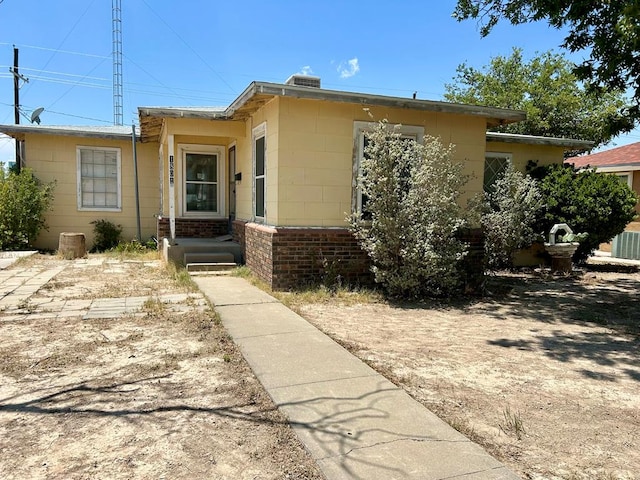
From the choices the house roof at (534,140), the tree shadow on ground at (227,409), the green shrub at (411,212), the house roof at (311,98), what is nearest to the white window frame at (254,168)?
the house roof at (311,98)

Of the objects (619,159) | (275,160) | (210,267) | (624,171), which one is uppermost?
(619,159)

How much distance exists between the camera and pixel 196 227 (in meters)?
11.6

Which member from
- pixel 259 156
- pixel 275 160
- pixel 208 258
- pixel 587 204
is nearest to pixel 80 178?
pixel 208 258

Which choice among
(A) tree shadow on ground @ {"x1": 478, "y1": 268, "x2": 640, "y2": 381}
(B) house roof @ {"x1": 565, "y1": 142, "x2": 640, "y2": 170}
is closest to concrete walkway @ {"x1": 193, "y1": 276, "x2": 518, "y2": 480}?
(A) tree shadow on ground @ {"x1": 478, "y1": 268, "x2": 640, "y2": 381}

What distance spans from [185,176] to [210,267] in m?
3.45

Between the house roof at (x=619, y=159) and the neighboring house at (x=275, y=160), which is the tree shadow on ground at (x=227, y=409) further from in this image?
the house roof at (x=619, y=159)

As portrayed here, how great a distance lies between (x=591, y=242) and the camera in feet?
33.9

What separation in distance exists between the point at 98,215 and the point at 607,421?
12.8m

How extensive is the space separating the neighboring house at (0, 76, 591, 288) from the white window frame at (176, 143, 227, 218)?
25mm

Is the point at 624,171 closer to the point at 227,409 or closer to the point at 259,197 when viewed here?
the point at 259,197

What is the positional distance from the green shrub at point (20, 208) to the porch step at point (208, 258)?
16.5 ft

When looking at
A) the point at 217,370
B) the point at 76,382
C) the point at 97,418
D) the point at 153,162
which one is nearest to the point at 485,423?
the point at 217,370

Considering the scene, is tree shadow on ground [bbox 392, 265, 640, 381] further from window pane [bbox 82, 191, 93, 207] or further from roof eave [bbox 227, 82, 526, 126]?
window pane [bbox 82, 191, 93, 207]

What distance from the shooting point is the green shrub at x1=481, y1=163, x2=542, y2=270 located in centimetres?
930
